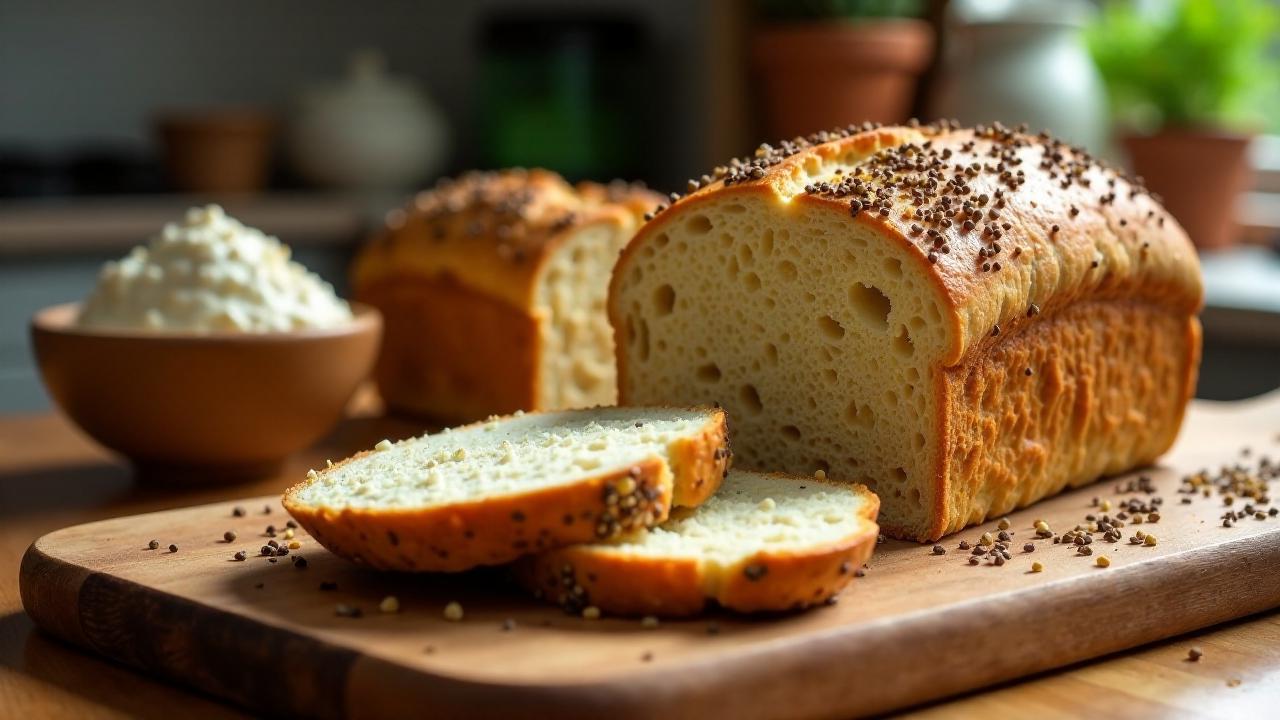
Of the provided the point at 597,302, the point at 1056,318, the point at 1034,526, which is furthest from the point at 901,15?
the point at 1034,526

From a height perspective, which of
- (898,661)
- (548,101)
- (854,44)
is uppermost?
(854,44)

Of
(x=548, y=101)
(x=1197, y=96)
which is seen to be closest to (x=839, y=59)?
(x=1197, y=96)

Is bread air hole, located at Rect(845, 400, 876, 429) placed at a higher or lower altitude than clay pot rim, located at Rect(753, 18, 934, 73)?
lower

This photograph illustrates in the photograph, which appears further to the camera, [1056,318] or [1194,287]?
[1194,287]

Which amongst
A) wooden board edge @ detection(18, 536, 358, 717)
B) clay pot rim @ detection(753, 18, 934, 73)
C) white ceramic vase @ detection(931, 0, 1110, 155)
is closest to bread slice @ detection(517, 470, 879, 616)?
wooden board edge @ detection(18, 536, 358, 717)

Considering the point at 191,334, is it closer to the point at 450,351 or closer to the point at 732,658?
the point at 450,351

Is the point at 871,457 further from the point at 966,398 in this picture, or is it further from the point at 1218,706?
the point at 1218,706

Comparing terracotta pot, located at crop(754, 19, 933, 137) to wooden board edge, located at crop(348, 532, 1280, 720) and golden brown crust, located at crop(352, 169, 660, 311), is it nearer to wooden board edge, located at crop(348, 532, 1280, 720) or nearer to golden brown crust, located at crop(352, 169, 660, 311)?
golden brown crust, located at crop(352, 169, 660, 311)
